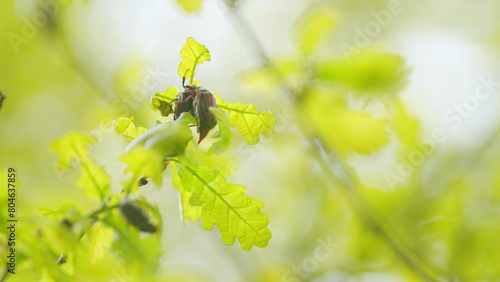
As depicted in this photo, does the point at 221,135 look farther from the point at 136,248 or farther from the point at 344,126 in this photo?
the point at 344,126

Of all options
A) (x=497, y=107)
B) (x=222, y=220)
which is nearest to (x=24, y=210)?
(x=222, y=220)

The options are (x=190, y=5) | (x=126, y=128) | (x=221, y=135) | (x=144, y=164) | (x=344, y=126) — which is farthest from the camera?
(x=344, y=126)

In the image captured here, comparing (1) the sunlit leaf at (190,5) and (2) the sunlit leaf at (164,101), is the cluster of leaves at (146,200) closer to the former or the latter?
(2) the sunlit leaf at (164,101)

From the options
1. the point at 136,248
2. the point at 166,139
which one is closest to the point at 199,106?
the point at 166,139

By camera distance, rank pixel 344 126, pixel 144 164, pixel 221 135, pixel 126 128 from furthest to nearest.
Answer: pixel 344 126
pixel 126 128
pixel 221 135
pixel 144 164

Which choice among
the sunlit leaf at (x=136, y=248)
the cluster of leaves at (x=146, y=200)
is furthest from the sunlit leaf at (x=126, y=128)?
the sunlit leaf at (x=136, y=248)

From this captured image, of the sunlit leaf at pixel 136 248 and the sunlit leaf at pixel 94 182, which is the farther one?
the sunlit leaf at pixel 94 182

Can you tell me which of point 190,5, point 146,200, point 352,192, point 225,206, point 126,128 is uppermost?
point 190,5

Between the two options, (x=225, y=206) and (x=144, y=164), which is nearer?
(x=144, y=164)
